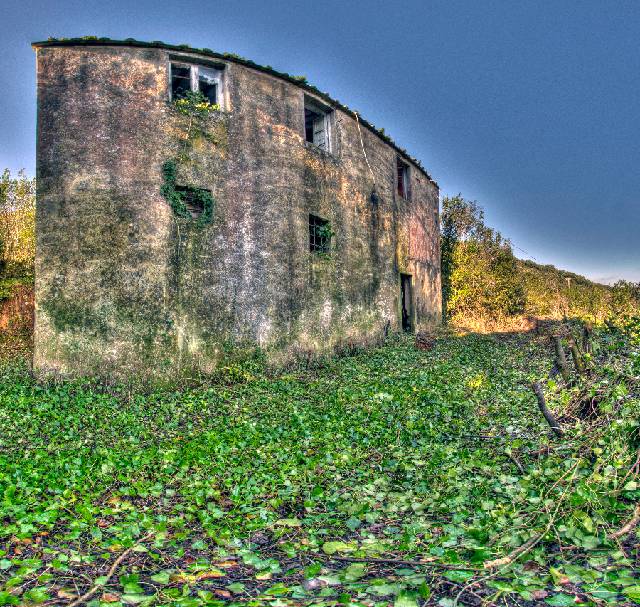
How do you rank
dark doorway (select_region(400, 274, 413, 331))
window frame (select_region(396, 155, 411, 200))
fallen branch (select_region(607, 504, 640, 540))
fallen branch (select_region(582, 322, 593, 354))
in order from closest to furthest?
fallen branch (select_region(607, 504, 640, 540))
fallen branch (select_region(582, 322, 593, 354))
dark doorway (select_region(400, 274, 413, 331))
window frame (select_region(396, 155, 411, 200))

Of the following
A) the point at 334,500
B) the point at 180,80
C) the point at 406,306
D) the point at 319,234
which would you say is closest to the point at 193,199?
the point at 180,80

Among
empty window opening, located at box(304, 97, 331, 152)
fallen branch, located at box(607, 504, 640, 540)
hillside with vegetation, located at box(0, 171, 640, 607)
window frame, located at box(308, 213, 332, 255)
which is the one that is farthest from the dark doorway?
fallen branch, located at box(607, 504, 640, 540)

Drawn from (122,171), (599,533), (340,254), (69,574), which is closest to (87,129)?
(122,171)

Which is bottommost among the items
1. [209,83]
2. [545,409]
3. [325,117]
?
[545,409]

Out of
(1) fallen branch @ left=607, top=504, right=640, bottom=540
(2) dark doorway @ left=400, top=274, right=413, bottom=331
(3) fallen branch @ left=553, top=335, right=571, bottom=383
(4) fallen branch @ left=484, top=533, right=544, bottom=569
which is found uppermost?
(2) dark doorway @ left=400, top=274, right=413, bottom=331

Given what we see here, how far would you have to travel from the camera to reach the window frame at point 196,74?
10898mm

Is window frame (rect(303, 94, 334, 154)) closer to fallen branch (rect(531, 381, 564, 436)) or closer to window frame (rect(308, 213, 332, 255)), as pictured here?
window frame (rect(308, 213, 332, 255))

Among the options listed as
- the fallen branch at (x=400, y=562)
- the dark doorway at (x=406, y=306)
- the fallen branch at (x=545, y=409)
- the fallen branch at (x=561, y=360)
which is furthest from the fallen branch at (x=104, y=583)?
the dark doorway at (x=406, y=306)

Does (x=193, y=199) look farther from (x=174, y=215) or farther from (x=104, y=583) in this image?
(x=104, y=583)

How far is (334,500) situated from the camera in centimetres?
444

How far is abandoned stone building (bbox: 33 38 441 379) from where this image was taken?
9.81 metres

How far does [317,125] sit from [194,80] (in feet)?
13.3

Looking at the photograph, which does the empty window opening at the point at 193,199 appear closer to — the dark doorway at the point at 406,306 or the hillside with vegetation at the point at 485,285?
the dark doorway at the point at 406,306

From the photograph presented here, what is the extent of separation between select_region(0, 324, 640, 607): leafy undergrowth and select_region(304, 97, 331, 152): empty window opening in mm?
8480
